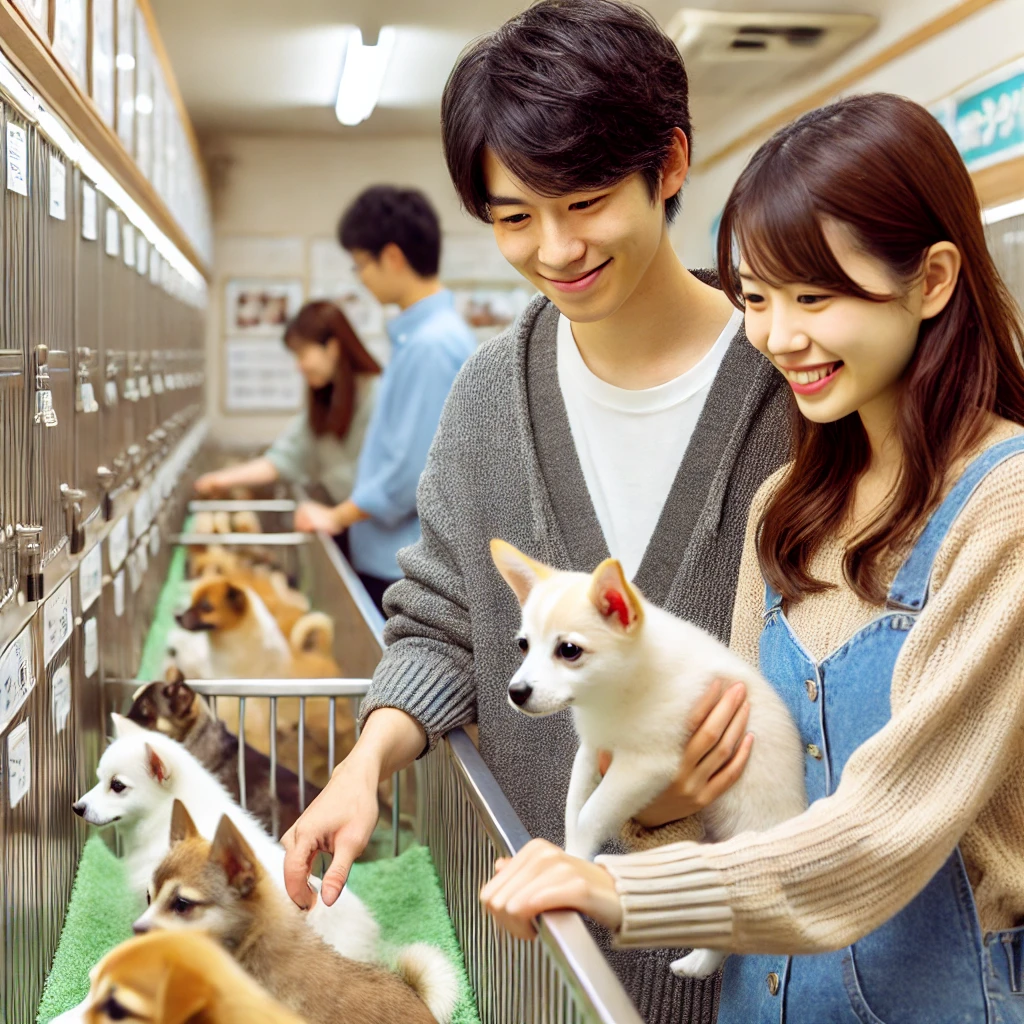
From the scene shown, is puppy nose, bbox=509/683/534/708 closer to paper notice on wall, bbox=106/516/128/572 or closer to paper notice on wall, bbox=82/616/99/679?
paper notice on wall, bbox=82/616/99/679

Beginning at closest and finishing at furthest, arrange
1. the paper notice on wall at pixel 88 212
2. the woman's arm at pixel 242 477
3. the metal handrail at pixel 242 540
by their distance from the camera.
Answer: the paper notice on wall at pixel 88 212, the metal handrail at pixel 242 540, the woman's arm at pixel 242 477

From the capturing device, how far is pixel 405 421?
3.63 meters

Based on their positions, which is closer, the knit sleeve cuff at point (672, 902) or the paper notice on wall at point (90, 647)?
the knit sleeve cuff at point (672, 902)

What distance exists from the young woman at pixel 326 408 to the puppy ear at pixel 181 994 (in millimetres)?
4062

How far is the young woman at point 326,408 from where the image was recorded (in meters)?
4.69

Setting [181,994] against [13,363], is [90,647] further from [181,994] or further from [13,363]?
[181,994]

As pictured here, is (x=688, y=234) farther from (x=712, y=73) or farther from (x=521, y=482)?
(x=521, y=482)

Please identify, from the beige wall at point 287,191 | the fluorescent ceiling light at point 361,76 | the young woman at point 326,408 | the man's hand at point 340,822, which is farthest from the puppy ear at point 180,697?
the beige wall at point 287,191

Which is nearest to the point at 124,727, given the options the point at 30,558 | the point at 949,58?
the point at 30,558

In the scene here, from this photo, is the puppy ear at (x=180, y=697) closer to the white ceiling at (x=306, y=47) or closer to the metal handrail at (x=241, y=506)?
the metal handrail at (x=241, y=506)

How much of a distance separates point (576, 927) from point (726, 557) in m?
0.66

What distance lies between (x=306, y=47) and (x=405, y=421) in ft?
16.0

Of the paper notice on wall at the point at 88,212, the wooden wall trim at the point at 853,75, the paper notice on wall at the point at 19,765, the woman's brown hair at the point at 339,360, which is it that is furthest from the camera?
the wooden wall trim at the point at 853,75

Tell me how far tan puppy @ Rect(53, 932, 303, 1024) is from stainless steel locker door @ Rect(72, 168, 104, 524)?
129 centimetres
